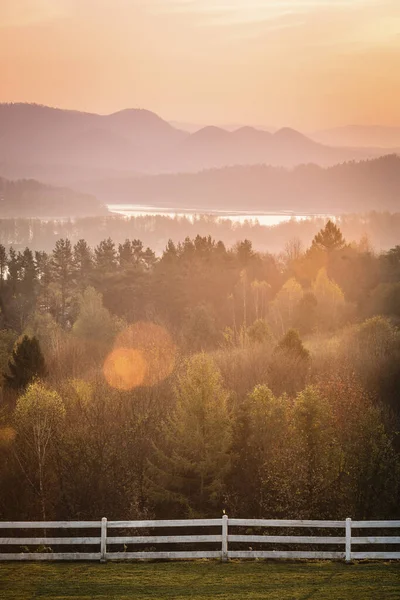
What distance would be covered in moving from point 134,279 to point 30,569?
265ft

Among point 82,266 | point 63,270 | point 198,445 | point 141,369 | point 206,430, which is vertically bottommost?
point 198,445

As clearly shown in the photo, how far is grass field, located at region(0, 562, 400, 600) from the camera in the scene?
14.8 metres

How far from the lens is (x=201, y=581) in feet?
51.3

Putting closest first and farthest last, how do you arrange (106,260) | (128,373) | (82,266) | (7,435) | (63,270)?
(7,435), (128,373), (63,270), (106,260), (82,266)

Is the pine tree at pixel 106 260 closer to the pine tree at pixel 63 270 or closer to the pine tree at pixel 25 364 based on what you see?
the pine tree at pixel 63 270

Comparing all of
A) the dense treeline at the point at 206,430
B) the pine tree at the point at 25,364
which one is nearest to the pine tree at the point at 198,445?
the dense treeline at the point at 206,430

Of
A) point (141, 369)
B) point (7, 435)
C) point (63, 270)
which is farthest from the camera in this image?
point (63, 270)

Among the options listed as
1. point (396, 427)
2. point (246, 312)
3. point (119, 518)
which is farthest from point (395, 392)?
point (246, 312)

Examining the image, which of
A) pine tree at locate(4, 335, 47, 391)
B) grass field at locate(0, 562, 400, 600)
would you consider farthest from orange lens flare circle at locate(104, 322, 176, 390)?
grass field at locate(0, 562, 400, 600)

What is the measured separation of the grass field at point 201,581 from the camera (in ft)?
48.7

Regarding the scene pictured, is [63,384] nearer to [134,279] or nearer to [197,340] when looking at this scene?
[197,340]

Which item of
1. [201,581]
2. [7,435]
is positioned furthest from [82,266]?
[201,581]

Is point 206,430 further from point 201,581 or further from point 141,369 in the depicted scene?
point 201,581

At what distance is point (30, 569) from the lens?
653 inches
